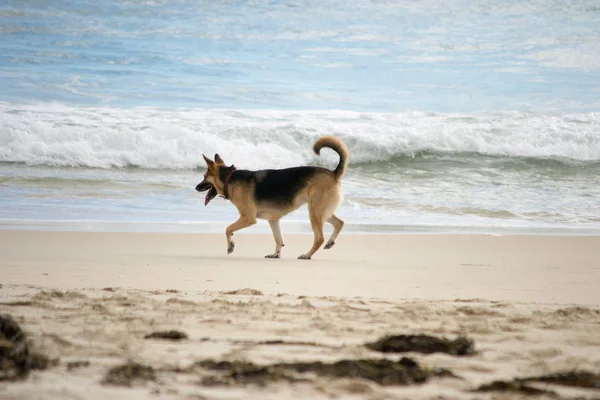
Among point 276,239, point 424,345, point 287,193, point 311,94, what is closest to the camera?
point 424,345

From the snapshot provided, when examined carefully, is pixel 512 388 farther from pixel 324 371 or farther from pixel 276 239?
pixel 276 239

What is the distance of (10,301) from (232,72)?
25.8 m

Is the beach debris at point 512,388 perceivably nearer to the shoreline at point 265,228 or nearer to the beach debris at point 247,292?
the beach debris at point 247,292

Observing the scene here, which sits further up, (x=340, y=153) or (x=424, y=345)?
(x=340, y=153)

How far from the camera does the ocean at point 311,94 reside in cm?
2000

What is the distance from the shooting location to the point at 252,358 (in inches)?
138

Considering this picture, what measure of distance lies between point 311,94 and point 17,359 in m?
26.5

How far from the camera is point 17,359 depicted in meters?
3.20

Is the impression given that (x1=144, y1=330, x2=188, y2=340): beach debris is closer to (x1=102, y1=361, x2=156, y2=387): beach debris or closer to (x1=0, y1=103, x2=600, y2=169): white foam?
(x1=102, y1=361, x2=156, y2=387): beach debris

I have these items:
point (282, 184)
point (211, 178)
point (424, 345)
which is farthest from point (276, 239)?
point (424, 345)

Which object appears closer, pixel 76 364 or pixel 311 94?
pixel 76 364

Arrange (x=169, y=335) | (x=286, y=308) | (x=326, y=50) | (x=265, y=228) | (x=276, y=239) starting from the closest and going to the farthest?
(x=169, y=335) → (x=286, y=308) → (x=276, y=239) → (x=265, y=228) → (x=326, y=50)

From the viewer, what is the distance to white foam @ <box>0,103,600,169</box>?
2081cm

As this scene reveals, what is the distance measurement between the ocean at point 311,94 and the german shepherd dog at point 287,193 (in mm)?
6243
